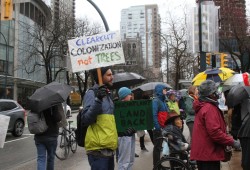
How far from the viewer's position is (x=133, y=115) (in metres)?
6.44

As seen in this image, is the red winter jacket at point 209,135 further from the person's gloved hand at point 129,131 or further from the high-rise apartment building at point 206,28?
the high-rise apartment building at point 206,28

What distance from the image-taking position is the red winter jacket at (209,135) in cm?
468

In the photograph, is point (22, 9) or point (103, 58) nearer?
point (103, 58)

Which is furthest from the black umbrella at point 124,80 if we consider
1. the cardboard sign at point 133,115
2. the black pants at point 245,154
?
the black pants at point 245,154

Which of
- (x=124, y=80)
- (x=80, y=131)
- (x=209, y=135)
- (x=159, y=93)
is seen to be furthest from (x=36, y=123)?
(x=124, y=80)

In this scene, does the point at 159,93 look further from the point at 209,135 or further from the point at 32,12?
the point at 32,12

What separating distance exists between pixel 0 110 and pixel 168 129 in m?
10.8

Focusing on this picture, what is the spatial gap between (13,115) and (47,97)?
1032 cm

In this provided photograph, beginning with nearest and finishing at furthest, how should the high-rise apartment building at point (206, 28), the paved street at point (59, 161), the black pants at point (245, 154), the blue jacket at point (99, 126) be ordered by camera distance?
the blue jacket at point (99, 126) → the black pants at point (245, 154) → the paved street at point (59, 161) → the high-rise apartment building at point (206, 28)

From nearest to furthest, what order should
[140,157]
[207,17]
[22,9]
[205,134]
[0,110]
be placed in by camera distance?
[205,134], [140,157], [207,17], [0,110], [22,9]

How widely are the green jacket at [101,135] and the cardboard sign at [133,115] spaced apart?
1.50 metres

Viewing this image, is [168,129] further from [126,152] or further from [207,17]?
[207,17]

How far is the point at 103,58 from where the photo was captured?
20.1 feet

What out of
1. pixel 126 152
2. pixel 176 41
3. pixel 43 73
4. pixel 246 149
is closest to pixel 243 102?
pixel 246 149
